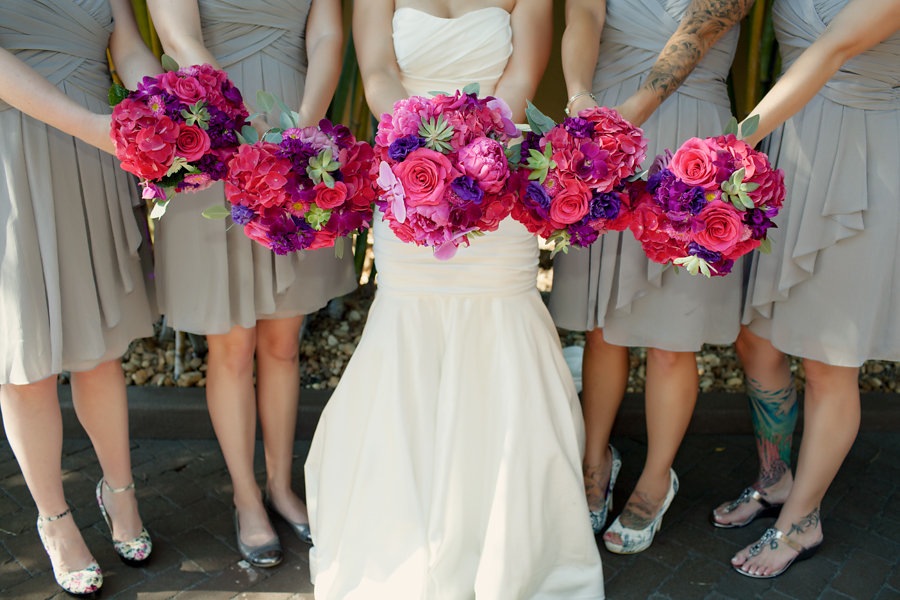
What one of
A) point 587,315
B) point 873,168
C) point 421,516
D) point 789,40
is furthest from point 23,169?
point 873,168

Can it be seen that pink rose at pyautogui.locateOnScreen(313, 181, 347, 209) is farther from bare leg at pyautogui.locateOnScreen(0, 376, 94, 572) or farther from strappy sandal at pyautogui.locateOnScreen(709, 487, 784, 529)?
strappy sandal at pyautogui.locateOnScreen(709, 487, 784, 529)

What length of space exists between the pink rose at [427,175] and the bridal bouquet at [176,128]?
1.95 feet

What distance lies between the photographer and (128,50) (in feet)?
9.39

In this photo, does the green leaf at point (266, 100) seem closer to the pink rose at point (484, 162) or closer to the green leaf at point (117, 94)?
the green leaf at point (117, 94)

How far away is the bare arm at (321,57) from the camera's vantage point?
2885mm

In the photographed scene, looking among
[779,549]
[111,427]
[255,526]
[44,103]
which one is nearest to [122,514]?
[111,427]

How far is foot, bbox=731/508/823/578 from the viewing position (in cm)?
317

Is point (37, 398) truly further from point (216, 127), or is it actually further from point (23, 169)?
point (216, 127)

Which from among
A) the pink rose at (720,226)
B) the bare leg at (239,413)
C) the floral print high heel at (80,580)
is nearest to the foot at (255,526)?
the bare leg at (239,413)

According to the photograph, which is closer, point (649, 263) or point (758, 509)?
point (649, 263)

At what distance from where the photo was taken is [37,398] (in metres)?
2.90

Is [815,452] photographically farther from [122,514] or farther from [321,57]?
[122,514]

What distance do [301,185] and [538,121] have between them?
68 centimetres

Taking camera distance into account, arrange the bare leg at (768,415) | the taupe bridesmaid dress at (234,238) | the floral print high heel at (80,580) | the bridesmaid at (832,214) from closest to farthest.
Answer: the bridesmaid at (832,214) < the taupe bridesmaid dress at (234,238) < the floral print high heel at (80,580) < the bare leg at (768,415)
